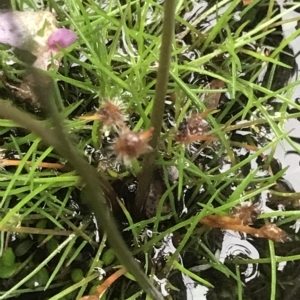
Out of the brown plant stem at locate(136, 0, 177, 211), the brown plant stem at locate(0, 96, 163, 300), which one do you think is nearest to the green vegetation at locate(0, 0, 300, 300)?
the brown plant stem at locate(136, 0, 177, 211)

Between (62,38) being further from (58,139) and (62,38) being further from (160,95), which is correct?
(58,139)

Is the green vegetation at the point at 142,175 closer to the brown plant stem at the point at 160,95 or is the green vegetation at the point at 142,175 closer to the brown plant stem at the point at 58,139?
the brown plant stem at the point at 160,95

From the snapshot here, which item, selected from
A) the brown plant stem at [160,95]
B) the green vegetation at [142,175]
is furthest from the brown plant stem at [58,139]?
the green vegetation at [142,175]

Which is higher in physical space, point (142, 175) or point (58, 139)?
point (58, 139)

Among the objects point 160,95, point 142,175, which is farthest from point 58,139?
point 142,175

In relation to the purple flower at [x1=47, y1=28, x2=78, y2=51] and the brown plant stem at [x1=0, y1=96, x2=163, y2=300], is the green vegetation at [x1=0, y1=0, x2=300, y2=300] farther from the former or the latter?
the brown plant stem at [x1=0, y1=96, x2=163, y2=300]

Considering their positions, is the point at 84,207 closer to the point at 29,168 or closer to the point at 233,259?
the point at 29,168

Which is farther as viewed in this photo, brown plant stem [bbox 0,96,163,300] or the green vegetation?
the green vegetation
